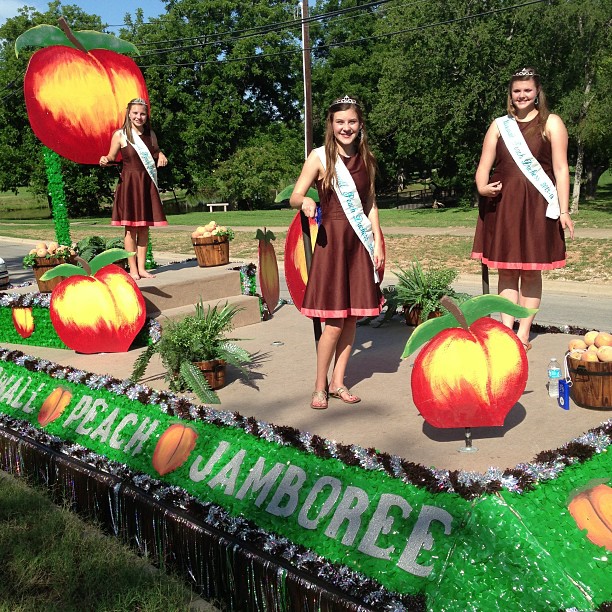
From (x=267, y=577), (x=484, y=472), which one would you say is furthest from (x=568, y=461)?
(x=267, y=577)

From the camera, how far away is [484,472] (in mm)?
3312

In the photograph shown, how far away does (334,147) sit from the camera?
4164 mm

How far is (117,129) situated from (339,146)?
4.22 m

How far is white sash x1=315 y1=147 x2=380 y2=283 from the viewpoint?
419cm

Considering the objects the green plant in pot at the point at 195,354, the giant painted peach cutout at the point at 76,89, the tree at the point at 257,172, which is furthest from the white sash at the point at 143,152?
the tree at the point at 257,172

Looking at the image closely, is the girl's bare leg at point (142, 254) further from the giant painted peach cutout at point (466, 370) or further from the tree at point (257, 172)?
the tree at point (257, 172)

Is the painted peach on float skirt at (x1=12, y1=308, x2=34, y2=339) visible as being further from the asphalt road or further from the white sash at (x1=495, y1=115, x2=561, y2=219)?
the asphalt road

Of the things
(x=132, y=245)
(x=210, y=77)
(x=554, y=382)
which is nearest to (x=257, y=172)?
(x=210, y=77)

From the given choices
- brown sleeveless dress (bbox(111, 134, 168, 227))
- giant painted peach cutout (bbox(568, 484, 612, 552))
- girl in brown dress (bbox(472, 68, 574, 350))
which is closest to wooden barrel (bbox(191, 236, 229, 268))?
brown sleeveless dress (bbox(111, 134, 168, 227))

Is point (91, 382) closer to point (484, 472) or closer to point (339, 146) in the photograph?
point (339, 146)

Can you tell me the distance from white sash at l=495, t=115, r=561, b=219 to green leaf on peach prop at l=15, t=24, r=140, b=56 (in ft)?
14.7

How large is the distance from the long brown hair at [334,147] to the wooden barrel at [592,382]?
5.01 ft

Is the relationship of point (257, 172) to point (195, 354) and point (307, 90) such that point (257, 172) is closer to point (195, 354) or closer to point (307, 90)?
point (307, 90)

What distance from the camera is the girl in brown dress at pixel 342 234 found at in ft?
13.7
